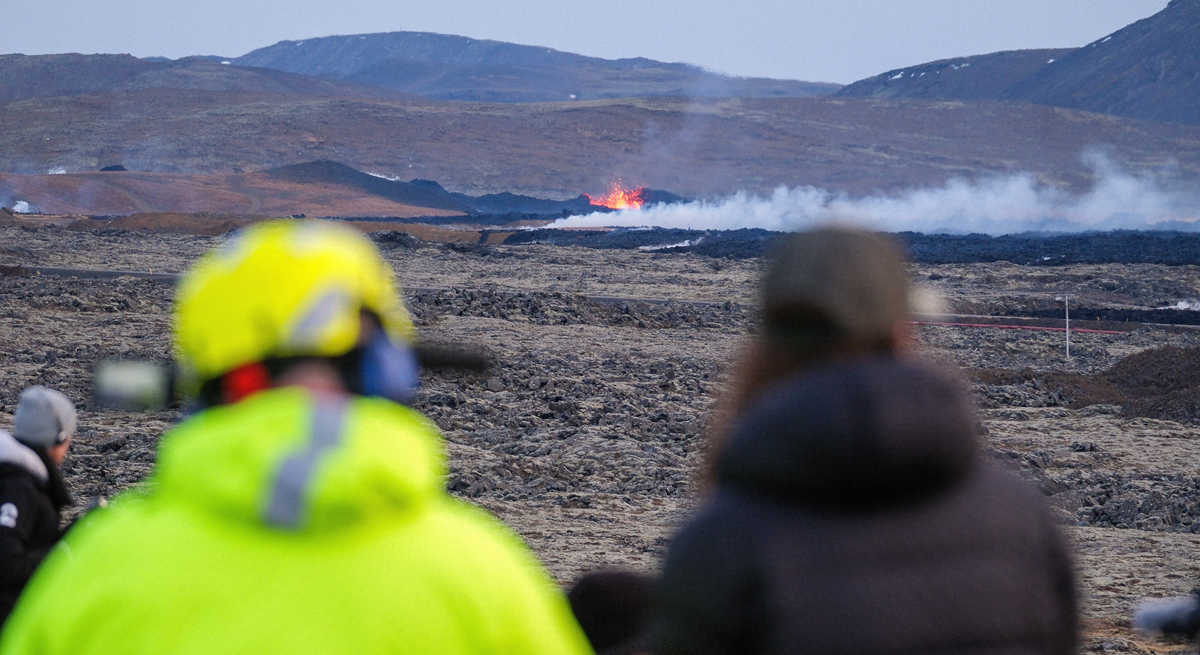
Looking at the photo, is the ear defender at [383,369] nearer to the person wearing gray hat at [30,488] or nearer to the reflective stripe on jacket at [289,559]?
the reflective stripe on jacket at [289,559]

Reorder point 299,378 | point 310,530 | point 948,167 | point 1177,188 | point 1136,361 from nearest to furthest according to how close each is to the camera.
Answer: point 310,530, point 299,378, point 1136,361, point 1177,188, point 948,167

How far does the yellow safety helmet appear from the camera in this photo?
4.73ft

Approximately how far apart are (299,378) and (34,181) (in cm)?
7169

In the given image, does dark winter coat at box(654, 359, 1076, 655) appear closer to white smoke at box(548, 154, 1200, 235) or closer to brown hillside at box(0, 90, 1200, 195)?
white smoke at box(548, 154, 1200, 235)

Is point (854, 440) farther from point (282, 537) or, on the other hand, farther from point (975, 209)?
point (975, 209)

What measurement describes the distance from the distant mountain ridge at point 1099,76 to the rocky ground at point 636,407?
377 feet

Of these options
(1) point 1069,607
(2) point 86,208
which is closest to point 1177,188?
(2) point 86,208

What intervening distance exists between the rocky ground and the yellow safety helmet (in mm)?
1474

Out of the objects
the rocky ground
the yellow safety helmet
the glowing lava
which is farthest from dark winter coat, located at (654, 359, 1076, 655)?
the glowing lava

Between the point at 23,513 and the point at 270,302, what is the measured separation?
226 cm

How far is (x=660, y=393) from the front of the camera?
15.1m

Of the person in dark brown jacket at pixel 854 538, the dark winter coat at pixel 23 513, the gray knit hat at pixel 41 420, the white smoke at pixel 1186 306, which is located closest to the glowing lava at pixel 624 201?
the white smoke at pixel 1186 306

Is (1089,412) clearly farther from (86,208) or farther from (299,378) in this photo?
(86,208)

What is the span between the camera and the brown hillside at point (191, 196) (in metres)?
64.4
